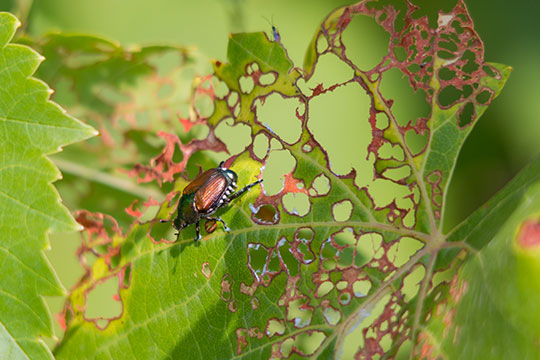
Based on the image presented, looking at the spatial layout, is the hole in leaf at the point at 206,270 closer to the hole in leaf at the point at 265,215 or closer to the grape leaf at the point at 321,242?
the grape leaf at the point at 321,242

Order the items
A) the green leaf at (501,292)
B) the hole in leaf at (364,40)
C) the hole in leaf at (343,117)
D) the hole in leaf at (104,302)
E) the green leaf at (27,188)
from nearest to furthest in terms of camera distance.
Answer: the green leaf at (501,292), the green leaf at (27,188), the hole in leaf at (104,302), the hole in leaf at (343,117), the hole in leaf at (364,40)

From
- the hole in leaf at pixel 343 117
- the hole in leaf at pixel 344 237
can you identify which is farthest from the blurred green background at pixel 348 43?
the hole in leaf at pixel 344 237

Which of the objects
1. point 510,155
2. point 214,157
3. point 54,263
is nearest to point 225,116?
point 214,157

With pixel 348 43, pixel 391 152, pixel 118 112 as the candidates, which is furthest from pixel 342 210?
pixel 348 43

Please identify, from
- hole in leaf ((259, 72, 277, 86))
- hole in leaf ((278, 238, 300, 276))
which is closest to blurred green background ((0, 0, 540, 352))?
hole in leaf ((259, 72, 277, 86))

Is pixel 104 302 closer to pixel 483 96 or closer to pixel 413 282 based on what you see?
pixel 413 282
